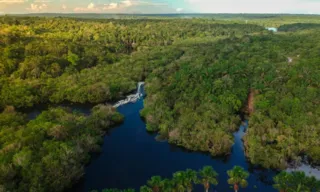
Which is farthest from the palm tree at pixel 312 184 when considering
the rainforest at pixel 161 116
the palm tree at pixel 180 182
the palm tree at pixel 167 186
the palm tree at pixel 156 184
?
the palm tree at pixel 156 184

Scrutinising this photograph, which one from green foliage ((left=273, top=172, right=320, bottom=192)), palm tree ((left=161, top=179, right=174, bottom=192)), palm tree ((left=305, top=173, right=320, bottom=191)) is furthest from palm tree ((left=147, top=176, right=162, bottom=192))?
palm tree ((left=305, top=173, right=320, bottom=191))

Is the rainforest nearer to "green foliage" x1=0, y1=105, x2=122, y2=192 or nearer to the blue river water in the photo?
"green foliage" x1=0, y1=105, x2=122, y2=192

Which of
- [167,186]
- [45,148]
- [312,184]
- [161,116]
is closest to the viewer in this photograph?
[312,184]

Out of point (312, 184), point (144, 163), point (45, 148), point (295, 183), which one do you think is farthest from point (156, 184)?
point (45, 148)

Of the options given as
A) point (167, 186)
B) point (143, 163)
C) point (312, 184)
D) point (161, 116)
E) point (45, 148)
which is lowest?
point (143, 163)

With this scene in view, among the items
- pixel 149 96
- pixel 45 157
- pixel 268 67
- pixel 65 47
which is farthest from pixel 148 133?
pixel 65 47

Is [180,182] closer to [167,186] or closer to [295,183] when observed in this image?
[167,186]

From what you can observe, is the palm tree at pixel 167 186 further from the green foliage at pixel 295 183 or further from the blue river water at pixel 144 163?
the green foliage at pixel 295 183

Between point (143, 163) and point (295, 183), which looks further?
point (143, 163)
